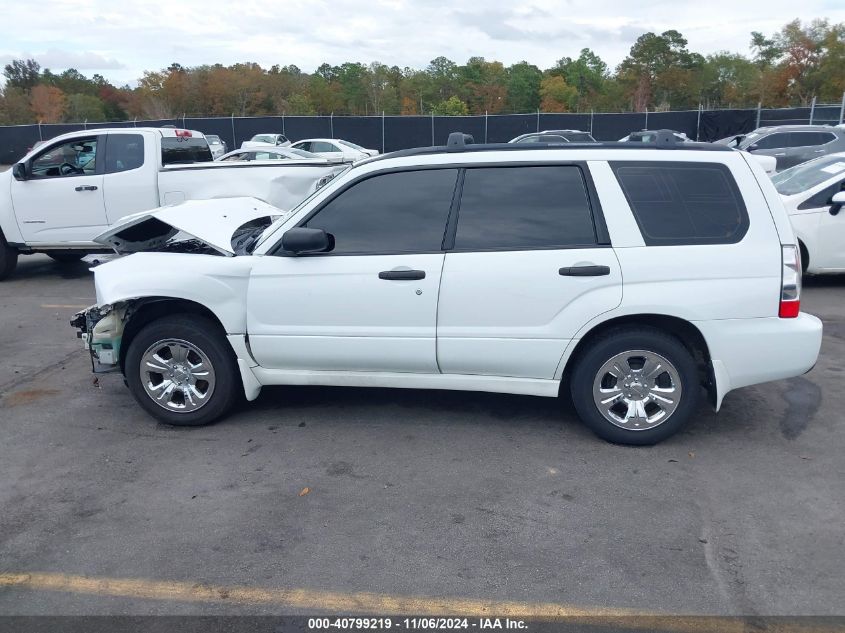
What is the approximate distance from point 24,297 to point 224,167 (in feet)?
10.2

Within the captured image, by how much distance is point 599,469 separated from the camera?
4.63 m

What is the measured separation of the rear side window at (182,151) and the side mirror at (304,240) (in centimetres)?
630

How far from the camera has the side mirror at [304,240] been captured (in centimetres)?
484

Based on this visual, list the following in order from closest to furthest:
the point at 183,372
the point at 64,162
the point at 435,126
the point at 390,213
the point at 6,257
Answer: the point at 390,213 → the point at 183,372 → the point at 64,162 → the point at 6,257 → the point at 435,126

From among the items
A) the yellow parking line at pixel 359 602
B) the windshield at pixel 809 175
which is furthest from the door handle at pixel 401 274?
the windshield at pixel 809 175

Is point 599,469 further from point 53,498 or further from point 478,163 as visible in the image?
point 53,498

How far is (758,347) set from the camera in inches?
185

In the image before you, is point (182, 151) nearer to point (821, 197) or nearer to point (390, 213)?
point (390, 213)

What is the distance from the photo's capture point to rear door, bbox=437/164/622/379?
4734 mm

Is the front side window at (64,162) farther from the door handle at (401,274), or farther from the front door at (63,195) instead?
the door handle at (401,274)

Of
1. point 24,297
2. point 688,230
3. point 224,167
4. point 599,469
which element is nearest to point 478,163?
point 688,230

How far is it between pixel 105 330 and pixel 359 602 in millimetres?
3024

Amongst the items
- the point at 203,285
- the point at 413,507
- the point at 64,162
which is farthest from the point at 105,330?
the point at 64,162

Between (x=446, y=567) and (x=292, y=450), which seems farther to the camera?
(x=292, y=450)
